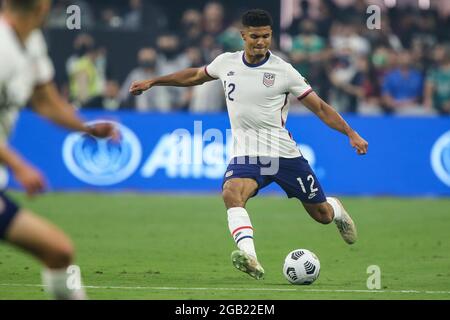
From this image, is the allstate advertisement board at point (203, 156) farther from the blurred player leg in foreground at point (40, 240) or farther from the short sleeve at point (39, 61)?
the blurred player leg in foreground at point (40, 240)

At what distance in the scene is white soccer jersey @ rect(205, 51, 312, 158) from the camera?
11.7 metres

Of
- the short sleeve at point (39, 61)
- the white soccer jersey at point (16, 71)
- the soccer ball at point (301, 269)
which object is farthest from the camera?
the soccer ball at point (301, 269)

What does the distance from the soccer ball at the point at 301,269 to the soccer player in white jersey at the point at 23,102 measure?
369 centimetres

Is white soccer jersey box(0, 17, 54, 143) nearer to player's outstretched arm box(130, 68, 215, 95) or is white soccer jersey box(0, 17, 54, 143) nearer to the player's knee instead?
the player's knee

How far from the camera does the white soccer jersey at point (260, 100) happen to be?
11.7m

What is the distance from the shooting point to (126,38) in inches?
928

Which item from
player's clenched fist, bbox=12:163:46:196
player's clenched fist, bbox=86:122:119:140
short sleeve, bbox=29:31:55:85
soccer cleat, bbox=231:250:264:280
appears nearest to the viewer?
player's clenched fist, bbox=12:163:46:196

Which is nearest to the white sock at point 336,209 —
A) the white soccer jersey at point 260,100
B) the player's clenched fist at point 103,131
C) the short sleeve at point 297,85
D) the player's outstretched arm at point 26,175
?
the white soccer jersey at point 260,100

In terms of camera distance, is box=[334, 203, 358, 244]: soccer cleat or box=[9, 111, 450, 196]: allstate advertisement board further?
box=[9, 111, 450, 196]: allstate advertisement board

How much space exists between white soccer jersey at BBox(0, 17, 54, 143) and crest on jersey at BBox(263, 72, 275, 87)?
4.27 m

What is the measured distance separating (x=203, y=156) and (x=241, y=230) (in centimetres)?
972

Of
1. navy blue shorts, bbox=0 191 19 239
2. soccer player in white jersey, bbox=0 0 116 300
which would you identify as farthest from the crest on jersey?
navy blue shorts, bbox=0 191 19 239
